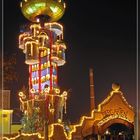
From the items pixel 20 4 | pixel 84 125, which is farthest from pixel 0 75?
pixel 20 4

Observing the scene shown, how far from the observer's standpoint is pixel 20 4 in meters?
34.2

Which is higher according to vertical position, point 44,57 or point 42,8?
point 42,8

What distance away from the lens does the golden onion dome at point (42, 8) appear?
33344 millimetres

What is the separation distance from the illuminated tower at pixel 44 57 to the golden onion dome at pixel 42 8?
0.56 meters

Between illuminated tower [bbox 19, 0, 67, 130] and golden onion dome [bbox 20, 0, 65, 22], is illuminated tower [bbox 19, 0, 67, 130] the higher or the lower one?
the lower one

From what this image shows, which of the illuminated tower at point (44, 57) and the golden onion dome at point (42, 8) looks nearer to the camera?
the golden onion dome at point (42, 8)

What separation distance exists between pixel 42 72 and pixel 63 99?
3.24 metres

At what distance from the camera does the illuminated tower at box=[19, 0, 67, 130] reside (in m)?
36.4

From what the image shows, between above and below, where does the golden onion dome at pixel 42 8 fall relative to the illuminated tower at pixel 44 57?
above

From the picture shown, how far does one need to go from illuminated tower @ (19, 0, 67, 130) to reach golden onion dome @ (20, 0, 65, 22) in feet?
1.85

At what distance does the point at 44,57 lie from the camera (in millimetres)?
38531

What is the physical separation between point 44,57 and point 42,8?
5.84 metres

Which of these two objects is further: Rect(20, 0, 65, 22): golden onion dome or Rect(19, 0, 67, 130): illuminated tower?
Rect(19, 0, 67, 130): illuminated tower

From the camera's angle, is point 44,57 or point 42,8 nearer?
point 42,8
